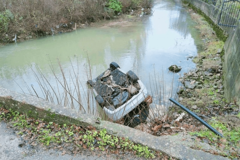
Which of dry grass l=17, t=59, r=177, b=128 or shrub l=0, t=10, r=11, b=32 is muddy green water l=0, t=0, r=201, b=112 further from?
shrub l=0, t=10, r=11, b=32

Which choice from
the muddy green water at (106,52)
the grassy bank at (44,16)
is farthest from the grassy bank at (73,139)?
the grassy bank at (44,16)

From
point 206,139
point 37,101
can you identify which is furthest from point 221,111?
point 37,101

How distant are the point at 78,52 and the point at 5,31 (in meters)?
4.86

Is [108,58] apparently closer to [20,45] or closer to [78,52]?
[78,52]

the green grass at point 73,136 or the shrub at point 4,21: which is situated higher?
the shrub at point 4,21

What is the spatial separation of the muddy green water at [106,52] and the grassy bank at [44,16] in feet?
2.39

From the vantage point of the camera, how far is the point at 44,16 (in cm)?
1089

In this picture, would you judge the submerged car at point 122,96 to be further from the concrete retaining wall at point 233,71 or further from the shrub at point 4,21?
the shrub at point 4,21

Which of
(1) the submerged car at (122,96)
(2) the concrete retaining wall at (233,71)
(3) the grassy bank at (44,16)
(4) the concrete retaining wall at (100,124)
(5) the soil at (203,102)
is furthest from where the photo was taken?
(3) the grassy bank at (44,16)

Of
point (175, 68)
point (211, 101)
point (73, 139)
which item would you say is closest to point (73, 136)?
point (73, 139)

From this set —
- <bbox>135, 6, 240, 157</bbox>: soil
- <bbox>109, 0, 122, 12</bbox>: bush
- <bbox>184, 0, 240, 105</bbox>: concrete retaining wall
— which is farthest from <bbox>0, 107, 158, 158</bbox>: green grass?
<bbox>109, 0, 122, 12</bbox>: bush

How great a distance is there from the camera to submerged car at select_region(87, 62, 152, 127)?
4.05 m

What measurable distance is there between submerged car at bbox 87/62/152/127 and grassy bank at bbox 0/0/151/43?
623 cm

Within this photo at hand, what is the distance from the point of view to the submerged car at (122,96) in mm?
4048
